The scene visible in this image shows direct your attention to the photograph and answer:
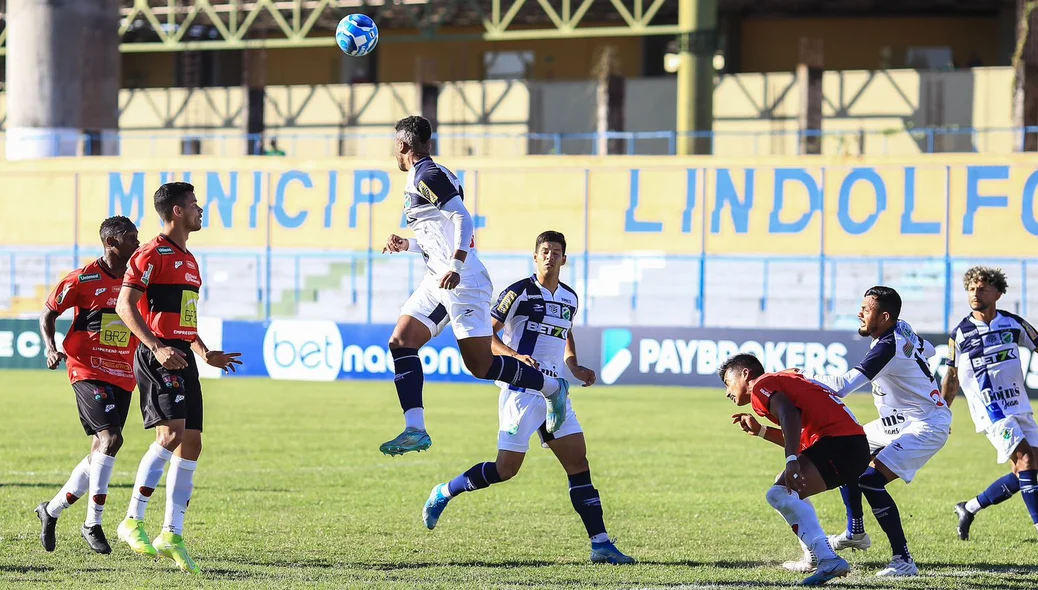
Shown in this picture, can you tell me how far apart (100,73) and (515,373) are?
3481cm

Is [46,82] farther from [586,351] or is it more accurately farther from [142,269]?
[142,269]

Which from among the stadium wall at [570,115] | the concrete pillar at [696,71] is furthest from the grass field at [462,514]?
the stadium wall at [570,115]

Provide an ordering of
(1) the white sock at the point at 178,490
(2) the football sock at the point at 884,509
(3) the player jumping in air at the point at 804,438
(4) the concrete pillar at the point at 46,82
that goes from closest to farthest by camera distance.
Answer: (3) the player jumping in air at the point at 804,438, (1) the white sock at the point at 178,490, (2) the football sock at the point at 884,509, (4) the concrete pillar at the point at 46,82

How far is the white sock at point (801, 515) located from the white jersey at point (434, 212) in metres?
2.37

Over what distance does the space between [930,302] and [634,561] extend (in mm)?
23265

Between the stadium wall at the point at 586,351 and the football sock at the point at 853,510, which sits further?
the stadium wall at the point at 586,351

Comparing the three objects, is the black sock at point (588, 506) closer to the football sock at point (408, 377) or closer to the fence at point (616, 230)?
the football sock at point (408, 377)

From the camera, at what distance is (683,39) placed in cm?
3625

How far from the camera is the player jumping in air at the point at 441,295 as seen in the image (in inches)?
337

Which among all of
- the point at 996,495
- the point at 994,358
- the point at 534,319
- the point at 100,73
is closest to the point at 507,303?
the point at 534,319

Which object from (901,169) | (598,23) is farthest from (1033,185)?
(598,23)

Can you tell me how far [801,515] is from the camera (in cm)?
772

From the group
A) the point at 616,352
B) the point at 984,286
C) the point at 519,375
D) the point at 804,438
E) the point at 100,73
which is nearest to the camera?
the point at 804,438

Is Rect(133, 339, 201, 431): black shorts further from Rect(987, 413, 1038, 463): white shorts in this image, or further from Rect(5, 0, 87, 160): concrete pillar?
Rect(5, 0, 87, 160): concrete pillar
